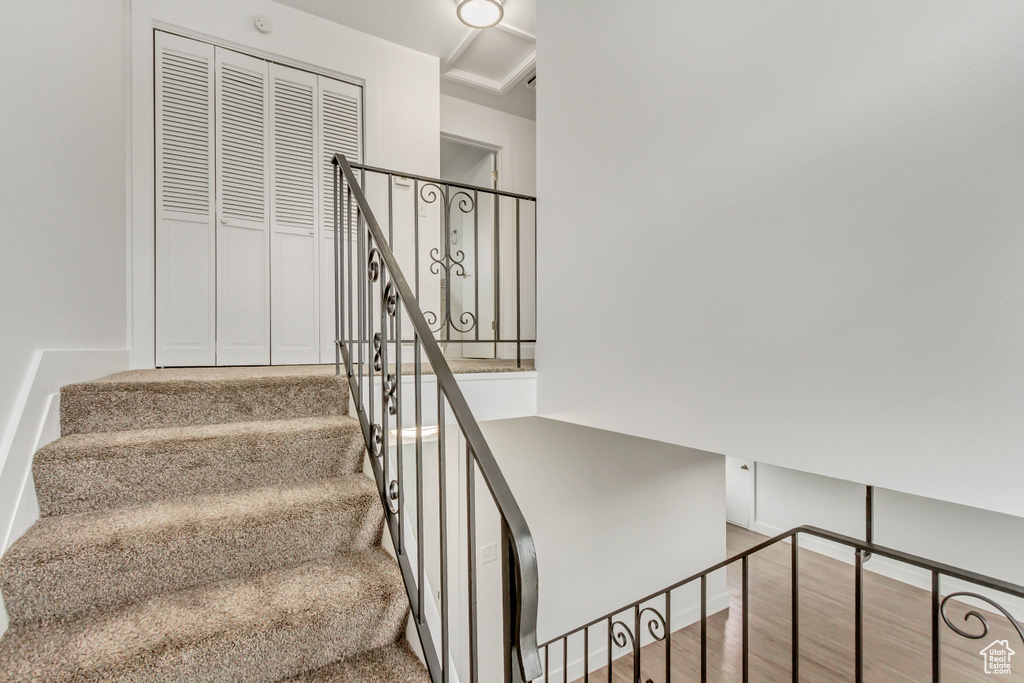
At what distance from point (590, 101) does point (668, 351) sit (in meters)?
1.06

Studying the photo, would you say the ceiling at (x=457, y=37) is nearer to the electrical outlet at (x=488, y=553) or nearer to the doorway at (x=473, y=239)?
the doorway at (x=473, y=239)

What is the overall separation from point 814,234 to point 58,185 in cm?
242

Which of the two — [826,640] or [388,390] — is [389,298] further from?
[826,640]

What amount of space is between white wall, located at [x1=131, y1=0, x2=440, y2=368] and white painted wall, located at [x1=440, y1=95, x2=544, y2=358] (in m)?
0.64

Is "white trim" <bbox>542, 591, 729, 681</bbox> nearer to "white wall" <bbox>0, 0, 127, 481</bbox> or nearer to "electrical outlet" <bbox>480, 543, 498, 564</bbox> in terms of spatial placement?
"electrical outlet" <bbox>480, 543, 498, 564</bbox>

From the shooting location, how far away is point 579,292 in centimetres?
200

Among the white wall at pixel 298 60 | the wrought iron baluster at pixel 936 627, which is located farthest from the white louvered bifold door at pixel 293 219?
the wrought iron baluster at pixel 936 627

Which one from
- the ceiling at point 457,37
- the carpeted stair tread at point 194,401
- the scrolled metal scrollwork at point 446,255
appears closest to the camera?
the carpeted stair tread at point 194,401

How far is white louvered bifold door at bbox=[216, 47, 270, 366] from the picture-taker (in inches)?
114

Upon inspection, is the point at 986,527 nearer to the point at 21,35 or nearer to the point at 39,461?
the point at 39,461

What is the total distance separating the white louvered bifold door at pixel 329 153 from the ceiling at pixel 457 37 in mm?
423

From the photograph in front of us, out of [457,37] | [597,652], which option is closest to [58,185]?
[457,37]

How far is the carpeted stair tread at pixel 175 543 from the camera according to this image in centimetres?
110

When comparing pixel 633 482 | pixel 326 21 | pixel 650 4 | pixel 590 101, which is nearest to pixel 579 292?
pixel 590 101
